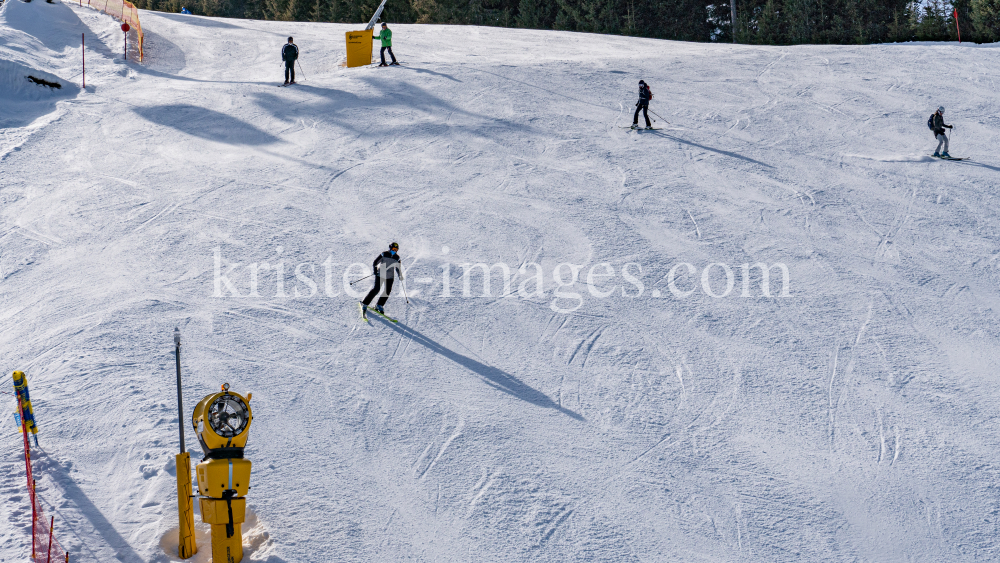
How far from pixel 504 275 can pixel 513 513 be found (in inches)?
203

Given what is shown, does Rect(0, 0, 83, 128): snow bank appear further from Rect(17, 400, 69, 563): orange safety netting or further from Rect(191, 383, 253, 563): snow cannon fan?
Rect(191, 383, 253, 563): snow cannon fan

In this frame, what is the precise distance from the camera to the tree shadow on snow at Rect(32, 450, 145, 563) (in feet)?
21.1

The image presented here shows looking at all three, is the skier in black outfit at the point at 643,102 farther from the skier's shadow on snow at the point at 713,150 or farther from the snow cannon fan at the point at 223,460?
the snow cannon fan at the point at 223,460

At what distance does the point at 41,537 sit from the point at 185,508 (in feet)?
4.23

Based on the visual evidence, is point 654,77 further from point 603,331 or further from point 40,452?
point 40,452

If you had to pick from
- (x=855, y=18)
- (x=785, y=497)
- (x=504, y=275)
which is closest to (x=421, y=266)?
(x=504, y=275)

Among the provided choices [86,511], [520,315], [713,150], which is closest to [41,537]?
[86,511]

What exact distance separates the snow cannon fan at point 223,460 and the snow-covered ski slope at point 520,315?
741mm

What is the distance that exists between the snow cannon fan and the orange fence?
2166 centimetres

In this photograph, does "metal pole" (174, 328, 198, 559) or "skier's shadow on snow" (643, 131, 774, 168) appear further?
"skier's shadow on snow" (643, 131, 774, 168)

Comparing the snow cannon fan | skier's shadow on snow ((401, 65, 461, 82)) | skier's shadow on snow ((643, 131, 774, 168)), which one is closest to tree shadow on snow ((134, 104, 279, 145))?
skier's shadow on snow ((401, 65, 461, 82))

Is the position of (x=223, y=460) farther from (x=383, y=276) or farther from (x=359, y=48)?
(x=359, y=48)

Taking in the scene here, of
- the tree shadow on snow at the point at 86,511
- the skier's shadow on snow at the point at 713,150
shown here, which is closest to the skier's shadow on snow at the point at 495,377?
the tree shadow on snow at the point at 86,511

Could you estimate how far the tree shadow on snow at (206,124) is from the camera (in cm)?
1688
